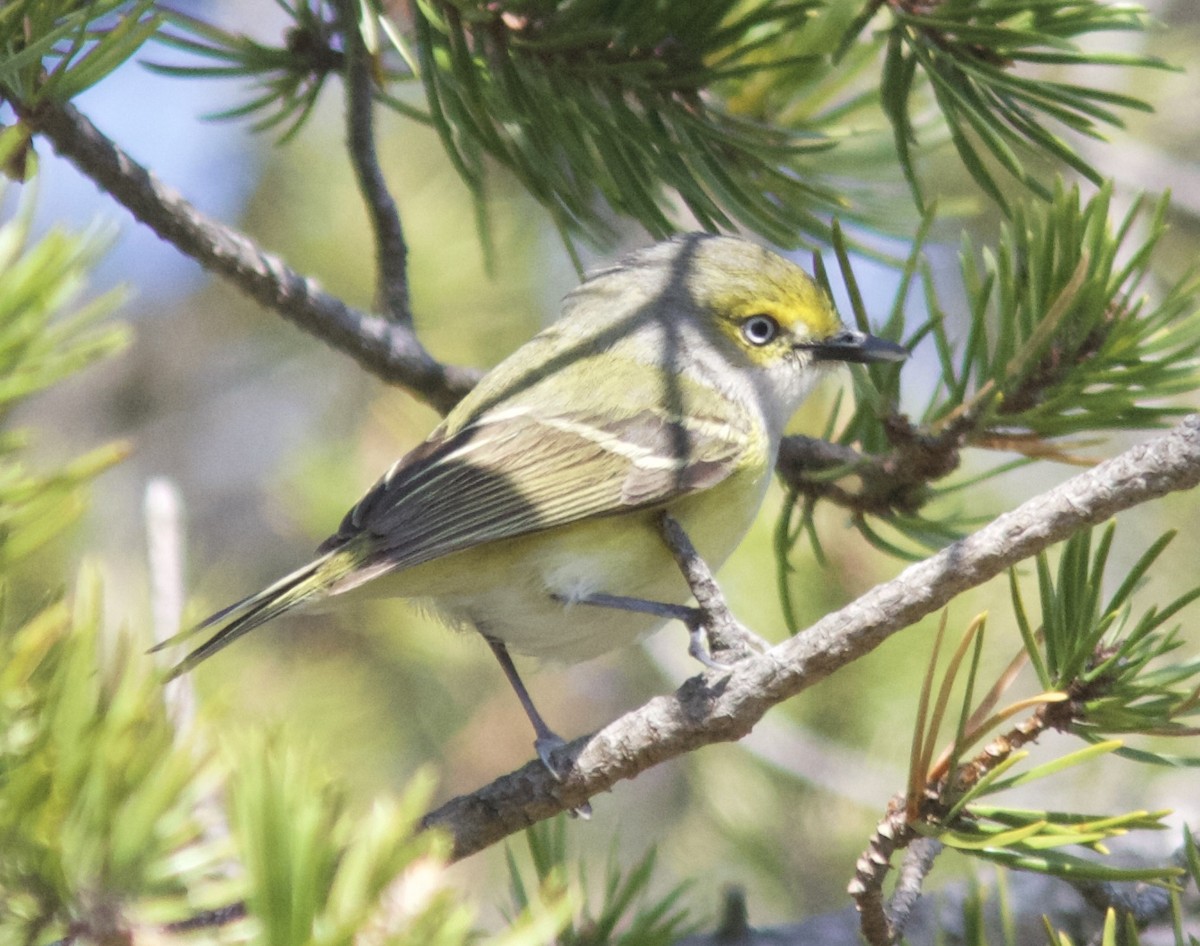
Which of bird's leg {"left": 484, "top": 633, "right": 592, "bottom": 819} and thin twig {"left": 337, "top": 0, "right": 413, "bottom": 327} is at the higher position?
thin twig {"left": 337, "top": 0, "right": 413, "bottom": 327}

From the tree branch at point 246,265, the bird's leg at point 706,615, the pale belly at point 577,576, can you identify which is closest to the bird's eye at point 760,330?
the pale belly at point 577,576

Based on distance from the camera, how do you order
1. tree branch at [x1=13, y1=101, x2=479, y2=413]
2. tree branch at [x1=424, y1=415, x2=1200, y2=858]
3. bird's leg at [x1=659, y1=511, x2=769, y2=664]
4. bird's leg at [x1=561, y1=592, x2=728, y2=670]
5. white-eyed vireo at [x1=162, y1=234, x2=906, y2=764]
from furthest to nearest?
white-eyed vireo at [x1=162, y1=234, x2=906, y2=764] < bird's leg at [x1=561, y1=592, x2=728, y2=670] < tree branch at [x1=13, y1=101, x2=479, y2=413] < bird's leg at [x1=659, y1=511, x2=769, y2=664] < tree branch at [x1=424, y1=415, x2=1200, y2=858]

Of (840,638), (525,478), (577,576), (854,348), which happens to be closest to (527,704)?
(577,576)

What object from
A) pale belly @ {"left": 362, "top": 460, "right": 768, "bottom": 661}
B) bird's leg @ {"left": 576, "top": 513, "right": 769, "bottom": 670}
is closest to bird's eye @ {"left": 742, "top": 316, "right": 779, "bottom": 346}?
pale belly @ {"left": 362, "top": 460, "right": 768, "bottom": 661}

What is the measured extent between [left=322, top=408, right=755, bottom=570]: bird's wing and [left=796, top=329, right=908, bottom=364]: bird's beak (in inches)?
11.1

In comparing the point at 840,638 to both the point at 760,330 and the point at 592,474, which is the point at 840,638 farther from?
the point at 760,330

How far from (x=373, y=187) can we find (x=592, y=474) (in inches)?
26.8

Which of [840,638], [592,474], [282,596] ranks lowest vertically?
[840,638]

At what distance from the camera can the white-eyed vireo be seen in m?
2.31

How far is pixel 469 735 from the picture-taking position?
154 inches

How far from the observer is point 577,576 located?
7.65ft

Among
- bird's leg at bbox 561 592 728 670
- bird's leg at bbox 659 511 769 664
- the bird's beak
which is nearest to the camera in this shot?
bird's leg at bbox 659 511 769 664

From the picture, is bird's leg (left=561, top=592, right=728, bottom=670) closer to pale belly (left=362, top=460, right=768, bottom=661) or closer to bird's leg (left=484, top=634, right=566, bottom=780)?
pale belly (left=362, top=460, right=768, bottom=661)

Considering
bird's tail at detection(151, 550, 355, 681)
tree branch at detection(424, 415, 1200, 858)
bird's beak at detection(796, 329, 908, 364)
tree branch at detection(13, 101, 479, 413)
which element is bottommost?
tree branch at detection(424, 415, 1200, 858)
